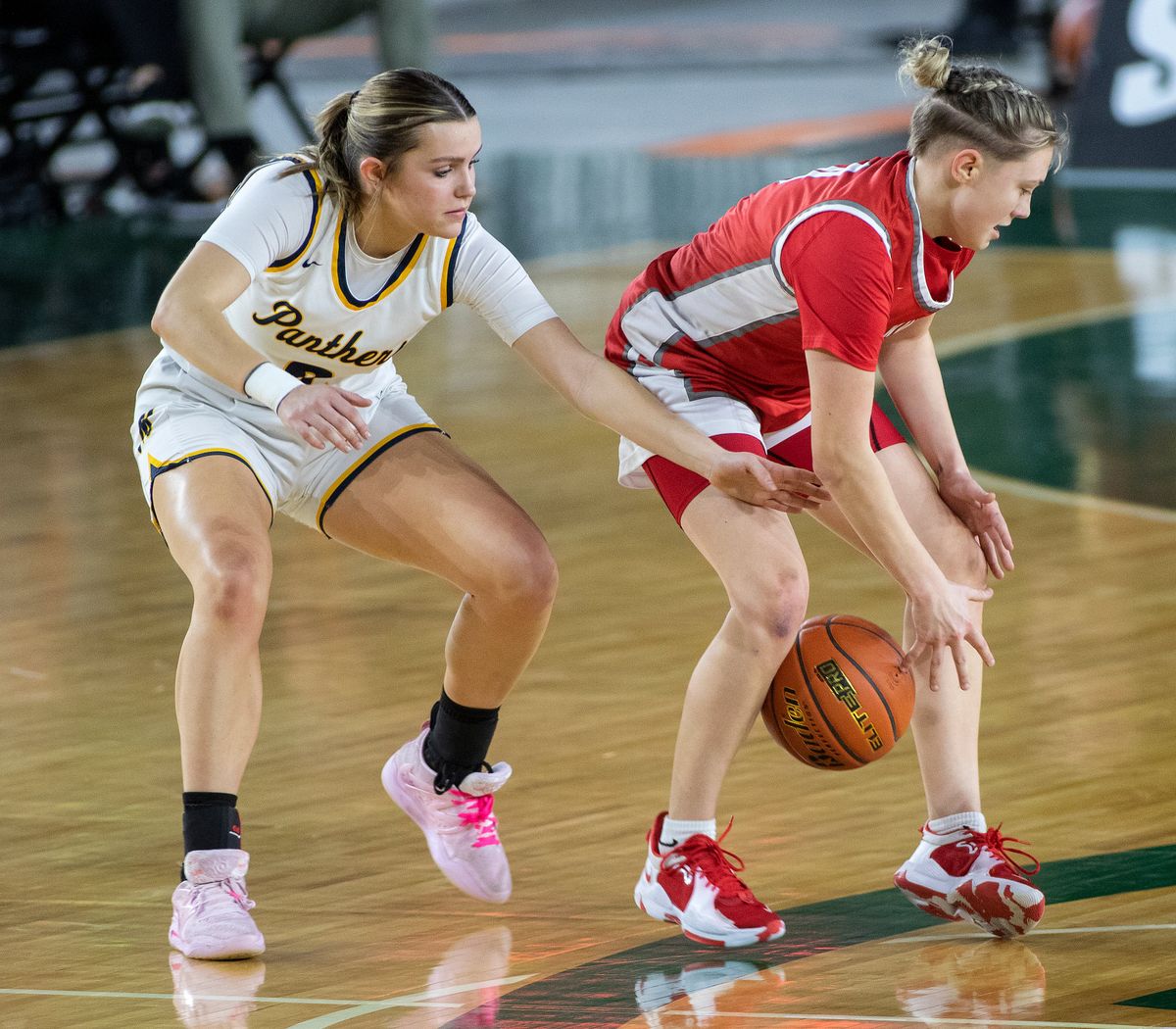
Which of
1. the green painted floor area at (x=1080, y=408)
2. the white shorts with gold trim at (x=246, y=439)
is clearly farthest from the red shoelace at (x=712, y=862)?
the green painted floor area at (x=1080, y=408)

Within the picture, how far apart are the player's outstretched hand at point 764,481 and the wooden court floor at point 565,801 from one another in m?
0.70

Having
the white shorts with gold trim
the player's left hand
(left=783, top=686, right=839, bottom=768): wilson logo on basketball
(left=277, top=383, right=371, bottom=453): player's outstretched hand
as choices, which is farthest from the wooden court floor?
Result: (left=277, top=383, right=371, bottom=453): player's outstretched hand

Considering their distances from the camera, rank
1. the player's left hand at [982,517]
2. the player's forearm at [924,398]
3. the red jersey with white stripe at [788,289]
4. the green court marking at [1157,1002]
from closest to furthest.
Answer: the green court marking at [1157,1002] → the red jersey with white stripe at [788,289] → the player's left hand at [982,517] → the player's forearm at [924,398]

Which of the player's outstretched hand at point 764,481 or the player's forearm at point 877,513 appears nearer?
the player's forearm at point 877,513

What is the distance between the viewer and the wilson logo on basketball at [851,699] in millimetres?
3514

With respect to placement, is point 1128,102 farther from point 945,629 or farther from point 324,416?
point 324,416

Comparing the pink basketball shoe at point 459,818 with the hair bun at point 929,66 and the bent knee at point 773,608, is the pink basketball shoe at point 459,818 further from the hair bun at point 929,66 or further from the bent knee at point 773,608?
the hair bun at point 929,66

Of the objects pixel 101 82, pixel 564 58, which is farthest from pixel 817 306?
pixel 564 58

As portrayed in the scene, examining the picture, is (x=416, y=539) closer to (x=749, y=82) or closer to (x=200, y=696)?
(x=200, y=696)

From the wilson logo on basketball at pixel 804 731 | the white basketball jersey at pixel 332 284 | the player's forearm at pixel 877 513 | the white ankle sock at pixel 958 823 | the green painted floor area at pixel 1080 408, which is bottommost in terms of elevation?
the white ankle sock at pixel 958 823

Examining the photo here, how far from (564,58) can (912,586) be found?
761 inches

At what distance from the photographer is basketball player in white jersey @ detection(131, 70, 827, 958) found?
3537mm

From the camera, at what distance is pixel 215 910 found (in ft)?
11.4

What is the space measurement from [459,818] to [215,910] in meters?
0.53
